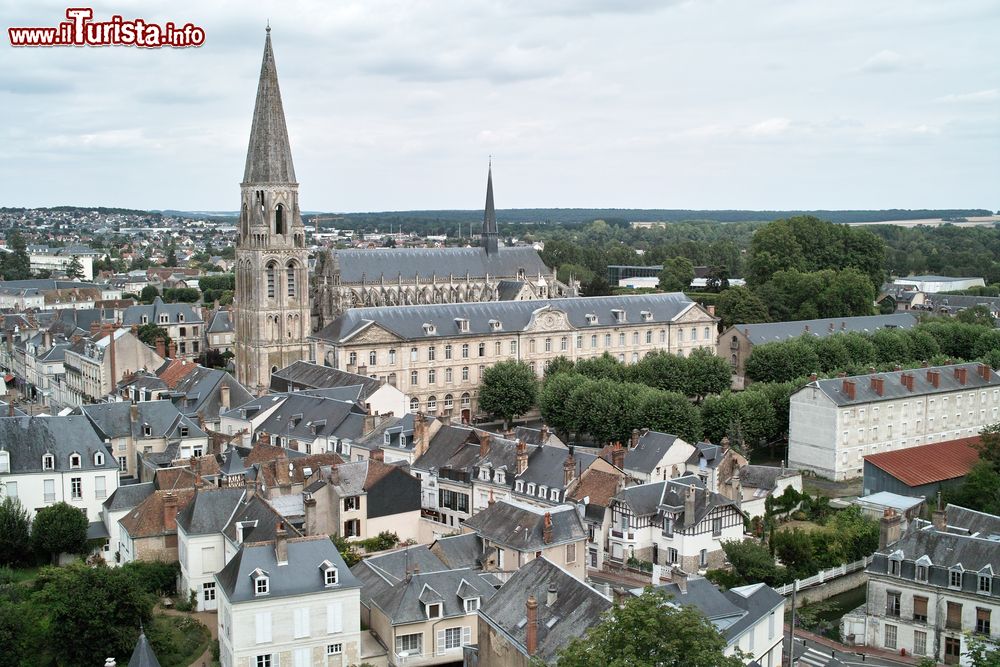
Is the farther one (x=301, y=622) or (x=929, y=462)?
(x=929, y=462)

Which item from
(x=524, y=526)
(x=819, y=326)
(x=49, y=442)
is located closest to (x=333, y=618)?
(x=524, y=526)

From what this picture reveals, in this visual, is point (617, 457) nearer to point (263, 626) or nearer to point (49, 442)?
point (263, 626)

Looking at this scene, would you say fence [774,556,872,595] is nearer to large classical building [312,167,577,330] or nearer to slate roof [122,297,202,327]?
large classical building [312,167,577,330]

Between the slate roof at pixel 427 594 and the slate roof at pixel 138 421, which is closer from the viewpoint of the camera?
the slate roof at pixel 427 594

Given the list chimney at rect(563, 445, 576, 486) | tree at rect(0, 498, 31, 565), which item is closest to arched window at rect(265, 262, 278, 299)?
tree at rect(0, 498, 31, 565)

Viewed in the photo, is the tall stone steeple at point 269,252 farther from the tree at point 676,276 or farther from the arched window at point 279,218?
the tree at point 676,276

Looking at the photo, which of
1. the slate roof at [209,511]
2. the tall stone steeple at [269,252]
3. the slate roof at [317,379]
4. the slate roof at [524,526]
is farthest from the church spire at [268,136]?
the slate roof at [524,526]
